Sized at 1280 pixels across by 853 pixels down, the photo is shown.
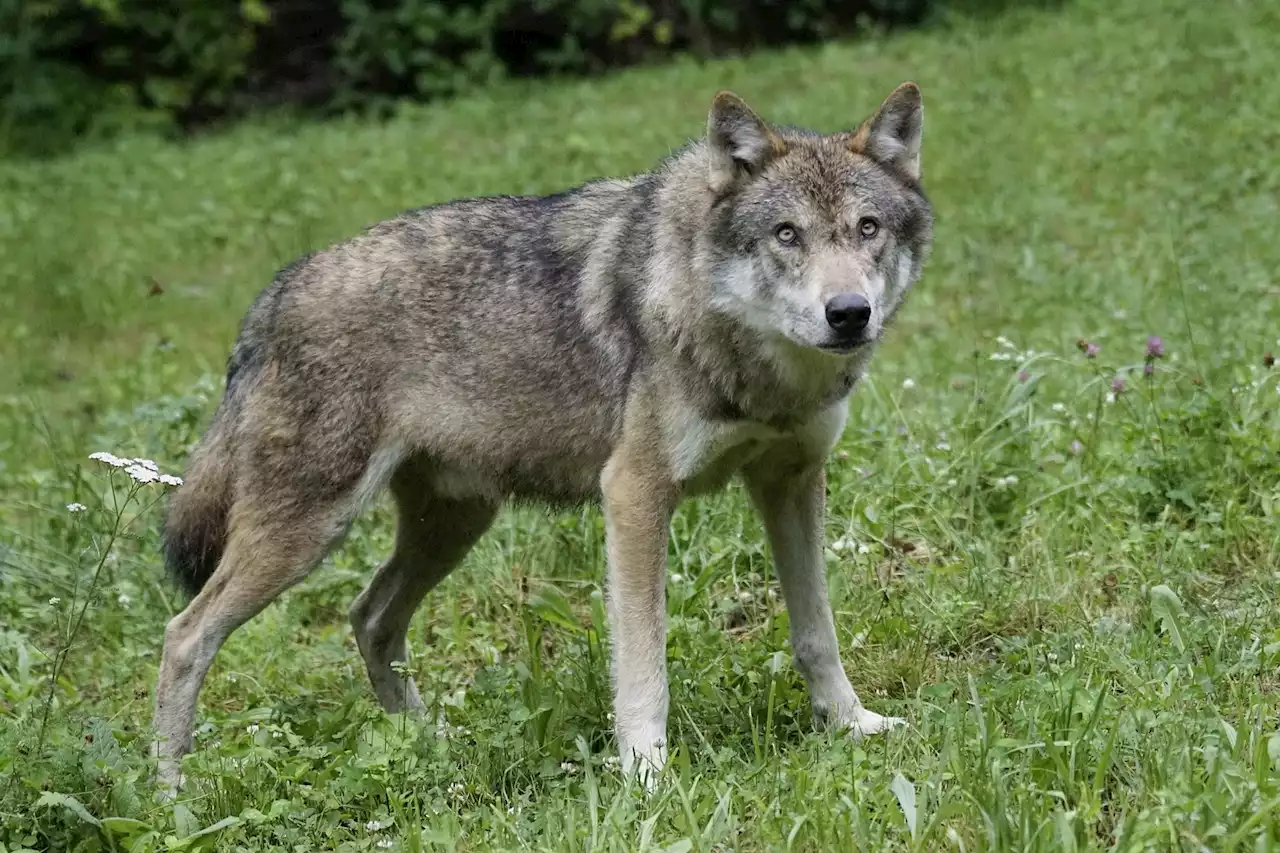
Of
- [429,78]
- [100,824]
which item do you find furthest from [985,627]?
[429,78]

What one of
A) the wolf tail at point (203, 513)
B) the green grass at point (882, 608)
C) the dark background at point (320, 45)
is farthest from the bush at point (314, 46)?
the wolf tail at point (203, 513)

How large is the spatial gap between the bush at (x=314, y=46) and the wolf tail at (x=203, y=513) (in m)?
11.8

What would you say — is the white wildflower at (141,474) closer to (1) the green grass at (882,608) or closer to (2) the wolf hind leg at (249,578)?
(1) the green grass at (882,608)

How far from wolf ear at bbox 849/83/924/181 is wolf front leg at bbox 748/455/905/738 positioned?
3.25ft

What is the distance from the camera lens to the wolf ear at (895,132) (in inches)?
182

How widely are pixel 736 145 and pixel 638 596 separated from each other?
142 cm

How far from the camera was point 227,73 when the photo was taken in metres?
17.2

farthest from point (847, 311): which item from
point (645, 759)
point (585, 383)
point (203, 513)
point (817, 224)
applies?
point (203, 513)

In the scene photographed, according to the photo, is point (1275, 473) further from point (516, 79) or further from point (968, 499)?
point (516, 79)

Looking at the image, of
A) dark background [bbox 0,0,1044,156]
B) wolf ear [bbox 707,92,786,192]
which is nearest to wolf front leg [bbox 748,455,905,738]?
wolf ear [bbox 707,92,786,192]

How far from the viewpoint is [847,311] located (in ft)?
13.6

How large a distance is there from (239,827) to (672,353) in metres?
1.88

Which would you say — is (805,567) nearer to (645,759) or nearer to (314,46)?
(645,759)

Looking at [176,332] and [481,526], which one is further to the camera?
[176,332]
